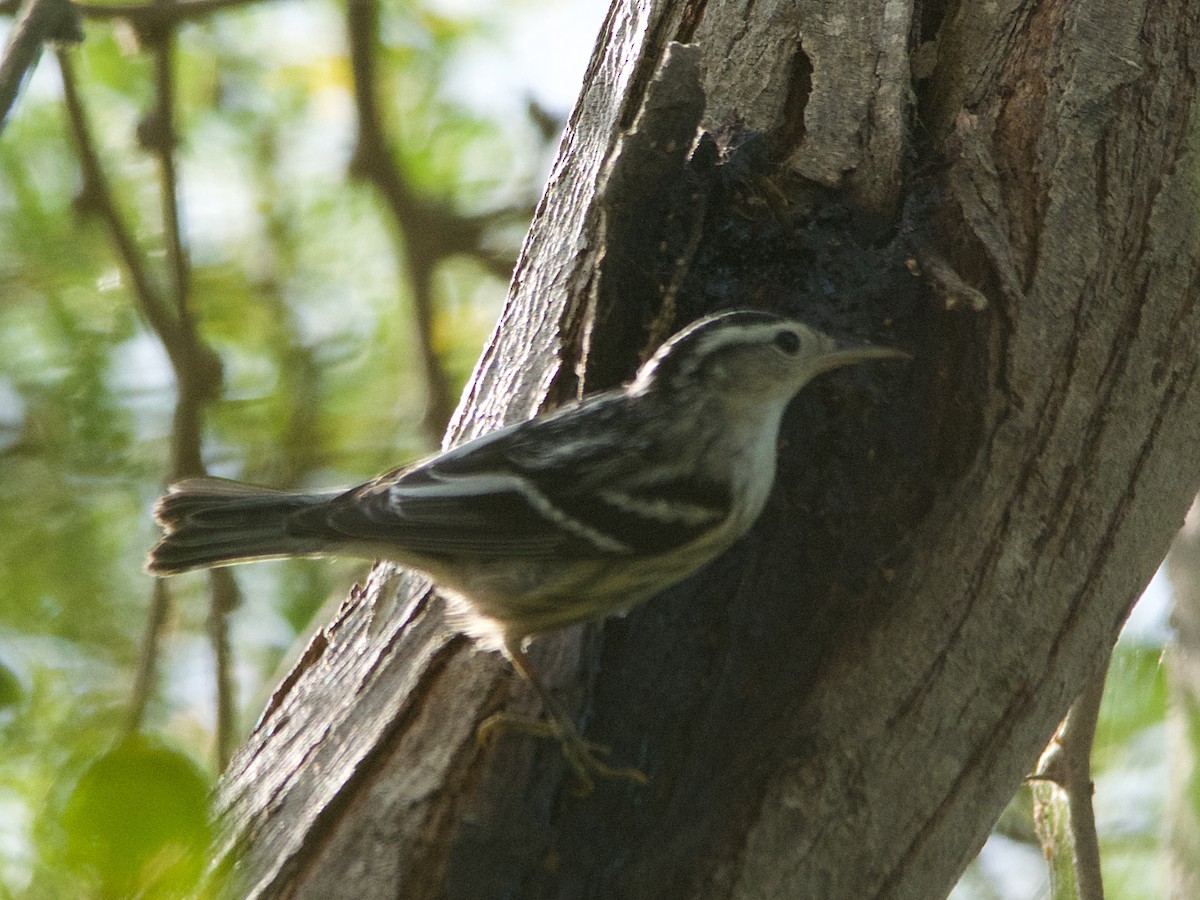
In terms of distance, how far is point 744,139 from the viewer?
3.16m

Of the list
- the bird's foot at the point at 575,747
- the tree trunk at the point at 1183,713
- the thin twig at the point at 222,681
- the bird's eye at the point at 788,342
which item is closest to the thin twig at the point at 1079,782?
the tree trunk at the point at 1183,713

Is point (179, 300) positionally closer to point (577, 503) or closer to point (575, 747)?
point (577, 503)

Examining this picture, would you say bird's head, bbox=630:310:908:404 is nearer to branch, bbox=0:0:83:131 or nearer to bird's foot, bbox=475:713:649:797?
bird's foot, bbox=475:713:649:797

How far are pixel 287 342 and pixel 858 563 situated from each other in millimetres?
3488

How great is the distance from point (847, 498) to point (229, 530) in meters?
1.50

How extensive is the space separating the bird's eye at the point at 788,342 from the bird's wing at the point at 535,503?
14.0 inches

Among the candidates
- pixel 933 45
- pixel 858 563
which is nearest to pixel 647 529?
pixel 858 563

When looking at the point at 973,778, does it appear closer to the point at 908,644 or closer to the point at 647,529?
the point at 908,644

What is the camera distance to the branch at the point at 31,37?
8.13 ft

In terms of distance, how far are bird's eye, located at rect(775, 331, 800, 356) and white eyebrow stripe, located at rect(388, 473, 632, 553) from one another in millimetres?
585

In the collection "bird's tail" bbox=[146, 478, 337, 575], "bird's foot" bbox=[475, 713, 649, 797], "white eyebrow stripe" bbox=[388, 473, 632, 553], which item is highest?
"white eyebrow stripe" bbox=[388, 473, 632, 553]

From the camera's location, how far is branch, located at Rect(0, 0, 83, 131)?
2477mm

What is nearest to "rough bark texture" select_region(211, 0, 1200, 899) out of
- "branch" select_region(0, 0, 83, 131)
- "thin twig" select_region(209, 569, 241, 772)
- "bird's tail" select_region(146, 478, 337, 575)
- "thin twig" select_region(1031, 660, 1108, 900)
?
"bird's tail" select_region(146, 478, 337, 575)

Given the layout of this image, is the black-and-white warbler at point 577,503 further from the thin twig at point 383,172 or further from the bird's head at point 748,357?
the thin twig at point 383,172
